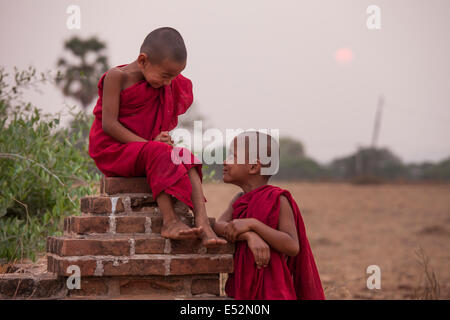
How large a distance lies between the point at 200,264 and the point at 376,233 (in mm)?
14087

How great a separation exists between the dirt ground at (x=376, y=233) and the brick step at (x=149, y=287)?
7.22 ft

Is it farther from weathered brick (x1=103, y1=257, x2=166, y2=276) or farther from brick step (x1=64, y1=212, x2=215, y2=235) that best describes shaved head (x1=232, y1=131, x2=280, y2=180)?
weathered brick (x1=103, y1=257, x2=166, y2=276)

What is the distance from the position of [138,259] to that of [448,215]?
1810cm

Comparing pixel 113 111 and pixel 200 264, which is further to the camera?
pixel 113 111

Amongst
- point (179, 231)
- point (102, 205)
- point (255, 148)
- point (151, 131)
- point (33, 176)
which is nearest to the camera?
point (179, 231)

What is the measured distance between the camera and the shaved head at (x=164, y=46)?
3174mm

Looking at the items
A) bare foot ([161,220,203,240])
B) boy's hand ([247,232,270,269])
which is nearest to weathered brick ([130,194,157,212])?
bare foot ([161,220,203,240])

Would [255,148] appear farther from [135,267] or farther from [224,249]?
[135,267]

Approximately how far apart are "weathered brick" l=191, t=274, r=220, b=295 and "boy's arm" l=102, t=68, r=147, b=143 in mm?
927

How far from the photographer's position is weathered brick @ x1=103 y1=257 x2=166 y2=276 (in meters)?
3.03

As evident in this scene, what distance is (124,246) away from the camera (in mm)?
3061

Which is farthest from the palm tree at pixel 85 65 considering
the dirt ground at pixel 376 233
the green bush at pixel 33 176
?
the green bush at pixel 33 176

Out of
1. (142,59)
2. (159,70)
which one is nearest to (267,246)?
(159,70)

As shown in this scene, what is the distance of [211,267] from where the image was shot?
10.4 feet
